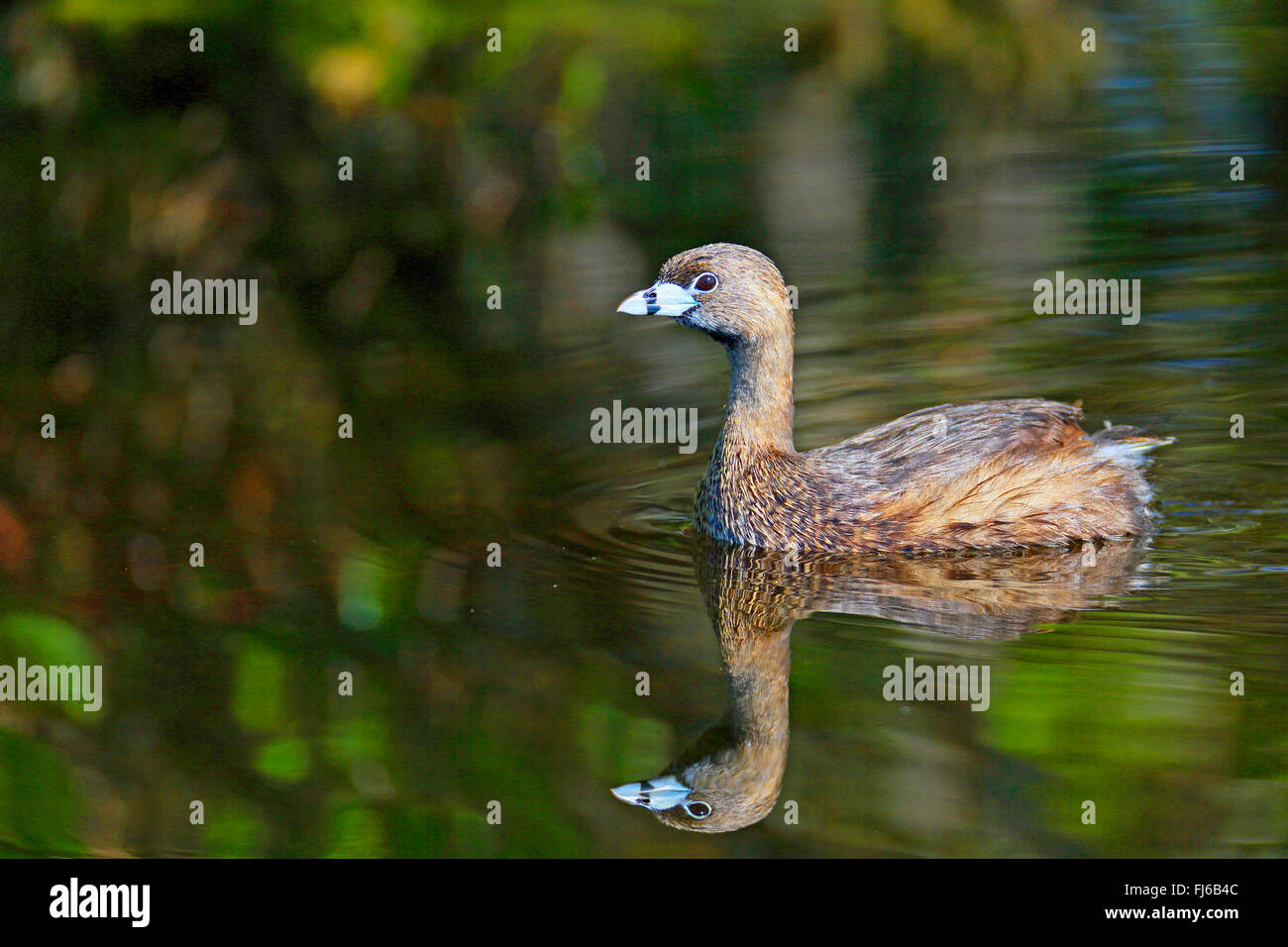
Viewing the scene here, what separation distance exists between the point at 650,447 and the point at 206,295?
13.1 feet

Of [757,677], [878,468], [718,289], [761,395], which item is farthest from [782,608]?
[718,289]

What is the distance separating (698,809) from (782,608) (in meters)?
1.63

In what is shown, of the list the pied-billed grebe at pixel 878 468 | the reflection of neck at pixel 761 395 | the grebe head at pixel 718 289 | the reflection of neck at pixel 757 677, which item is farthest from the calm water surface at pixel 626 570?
the grebe head at pixel 718 289

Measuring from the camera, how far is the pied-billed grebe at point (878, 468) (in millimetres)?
8141

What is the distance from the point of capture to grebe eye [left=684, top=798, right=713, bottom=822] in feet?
19.9

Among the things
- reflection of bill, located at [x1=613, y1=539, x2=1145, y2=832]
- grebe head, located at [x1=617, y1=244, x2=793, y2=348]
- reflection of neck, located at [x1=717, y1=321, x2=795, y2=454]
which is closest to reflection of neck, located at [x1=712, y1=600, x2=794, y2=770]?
reflection of bill, located at [x1=613, y1=539, x2=1145, y2=832]

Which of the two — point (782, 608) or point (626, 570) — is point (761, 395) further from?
point (782, 608)

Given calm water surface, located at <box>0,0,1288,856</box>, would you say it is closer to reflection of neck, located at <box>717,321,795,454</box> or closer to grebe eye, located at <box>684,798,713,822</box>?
grebe eye, located at <box>684,798,713,822</box>

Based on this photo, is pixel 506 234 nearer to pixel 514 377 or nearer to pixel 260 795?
pixel 514 377

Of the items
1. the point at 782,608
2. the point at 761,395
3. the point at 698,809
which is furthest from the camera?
the point at 761,395

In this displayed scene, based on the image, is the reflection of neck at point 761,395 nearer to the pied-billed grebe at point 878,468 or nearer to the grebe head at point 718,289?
the pied-billed grebe at point 878,468

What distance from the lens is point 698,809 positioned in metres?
6.09

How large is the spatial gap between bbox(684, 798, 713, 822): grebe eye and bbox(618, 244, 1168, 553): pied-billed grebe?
229 cm

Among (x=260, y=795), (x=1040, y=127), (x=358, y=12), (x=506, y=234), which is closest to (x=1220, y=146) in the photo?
(x=1040, y=127)
